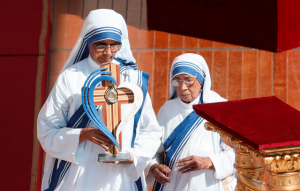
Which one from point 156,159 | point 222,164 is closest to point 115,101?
point 156,159

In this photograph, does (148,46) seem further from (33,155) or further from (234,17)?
(33,155)

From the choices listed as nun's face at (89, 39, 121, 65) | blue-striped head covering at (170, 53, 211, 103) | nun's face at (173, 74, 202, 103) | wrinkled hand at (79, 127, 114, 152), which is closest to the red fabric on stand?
blue-striped head covering at (170, 53, 211, 103)

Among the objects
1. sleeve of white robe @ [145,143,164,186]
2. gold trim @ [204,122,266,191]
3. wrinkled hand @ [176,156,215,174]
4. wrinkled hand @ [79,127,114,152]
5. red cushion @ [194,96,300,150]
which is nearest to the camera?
red cushion @ [194,96,300,150]

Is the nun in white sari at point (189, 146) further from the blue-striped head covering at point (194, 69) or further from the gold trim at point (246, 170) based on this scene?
the gold trim at point (246, 170)

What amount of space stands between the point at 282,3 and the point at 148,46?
62.3 inches

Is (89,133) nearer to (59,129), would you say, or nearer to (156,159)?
(59,129)

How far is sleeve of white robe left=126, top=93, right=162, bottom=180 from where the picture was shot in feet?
9.73

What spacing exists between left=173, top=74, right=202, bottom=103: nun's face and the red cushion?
1.43 metres

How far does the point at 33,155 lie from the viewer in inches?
208

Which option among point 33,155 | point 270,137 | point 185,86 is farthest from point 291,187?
point 33,155

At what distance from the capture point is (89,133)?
2863 millimetres

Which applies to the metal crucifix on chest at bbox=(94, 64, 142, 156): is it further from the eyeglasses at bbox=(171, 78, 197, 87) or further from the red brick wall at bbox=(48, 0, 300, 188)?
the red brick wall at bbox=(48, 0, 300, 188)

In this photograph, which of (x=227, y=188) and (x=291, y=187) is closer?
(x=291, y=187)

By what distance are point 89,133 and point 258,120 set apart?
1.22 m
